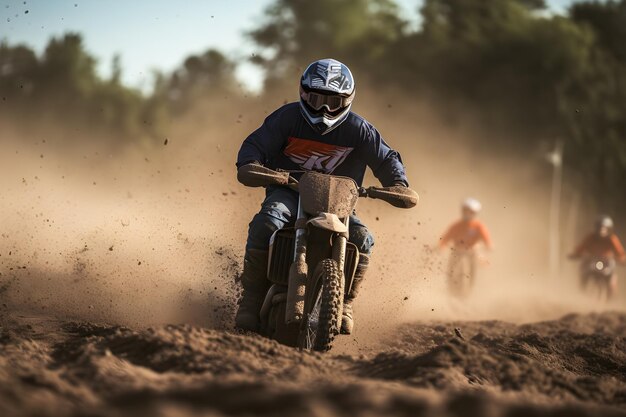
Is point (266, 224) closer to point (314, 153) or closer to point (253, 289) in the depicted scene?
point (253, 289)

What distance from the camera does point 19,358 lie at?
6.57 m

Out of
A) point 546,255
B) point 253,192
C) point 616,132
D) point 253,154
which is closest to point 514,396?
point 253,154

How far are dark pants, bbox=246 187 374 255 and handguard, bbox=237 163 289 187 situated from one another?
1.11 ft

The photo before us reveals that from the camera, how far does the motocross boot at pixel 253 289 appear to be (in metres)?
8.42

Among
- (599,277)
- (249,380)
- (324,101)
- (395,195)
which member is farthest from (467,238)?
(249,380)

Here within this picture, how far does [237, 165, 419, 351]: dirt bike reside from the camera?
24.8ft

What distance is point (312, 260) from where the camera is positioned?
7.84m

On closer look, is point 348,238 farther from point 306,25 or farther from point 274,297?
point 306,25

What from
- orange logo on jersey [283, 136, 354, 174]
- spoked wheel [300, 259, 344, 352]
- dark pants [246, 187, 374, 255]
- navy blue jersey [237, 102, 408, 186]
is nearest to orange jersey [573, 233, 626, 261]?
navy blue jersey [237, 102, 408, 186]

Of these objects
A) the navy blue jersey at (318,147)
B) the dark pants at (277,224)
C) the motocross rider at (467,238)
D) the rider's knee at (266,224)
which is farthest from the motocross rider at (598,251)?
the rider's knee at (266,224)

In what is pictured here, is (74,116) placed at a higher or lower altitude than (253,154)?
higher

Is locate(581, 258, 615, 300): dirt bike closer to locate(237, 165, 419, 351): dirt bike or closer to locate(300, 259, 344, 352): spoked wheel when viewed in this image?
locate(237, 165, 419, 351): dirt bike

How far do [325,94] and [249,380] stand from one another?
11.1ft

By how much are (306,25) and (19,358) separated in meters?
50.7
